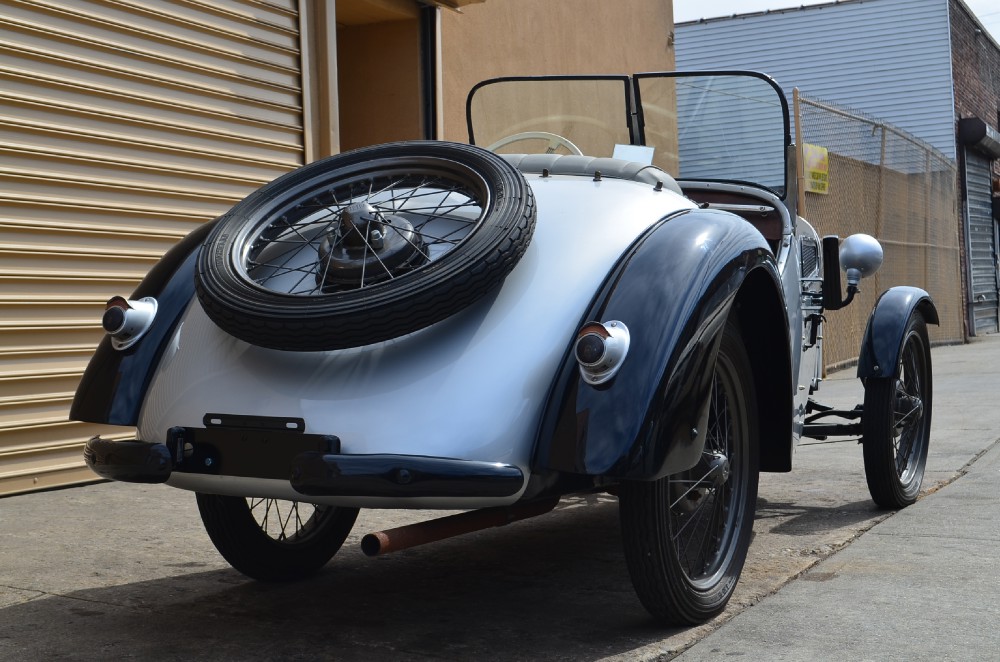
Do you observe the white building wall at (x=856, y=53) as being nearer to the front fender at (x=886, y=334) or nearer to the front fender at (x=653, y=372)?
the front fender at (x=886, y=334)

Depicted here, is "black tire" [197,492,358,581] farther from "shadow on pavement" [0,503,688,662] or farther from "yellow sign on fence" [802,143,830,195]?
"yellow sign on fence" [802,143,830,195]

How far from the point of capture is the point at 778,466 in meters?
3.79

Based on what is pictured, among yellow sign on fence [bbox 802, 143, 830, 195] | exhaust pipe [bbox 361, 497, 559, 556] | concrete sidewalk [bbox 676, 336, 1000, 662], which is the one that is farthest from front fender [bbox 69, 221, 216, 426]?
yellow sign on fence [bbox 802, 143, 830, 195]

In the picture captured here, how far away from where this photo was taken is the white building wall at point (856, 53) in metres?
23.0

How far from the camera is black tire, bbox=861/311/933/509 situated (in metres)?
4.61

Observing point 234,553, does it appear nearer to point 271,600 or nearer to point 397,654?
point 271,600

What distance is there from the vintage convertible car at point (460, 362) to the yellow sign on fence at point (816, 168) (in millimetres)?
8904

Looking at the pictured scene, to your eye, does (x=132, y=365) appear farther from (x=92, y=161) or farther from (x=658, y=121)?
(x=92, y=161)

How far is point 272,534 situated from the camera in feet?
13.0

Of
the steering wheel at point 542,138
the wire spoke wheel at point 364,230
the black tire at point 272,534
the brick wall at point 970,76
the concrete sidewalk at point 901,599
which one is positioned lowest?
the concrete sidewalk at point 901,599

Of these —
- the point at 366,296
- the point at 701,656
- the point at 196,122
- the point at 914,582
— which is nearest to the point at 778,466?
the point at 914,582

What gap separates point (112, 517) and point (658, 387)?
317cm

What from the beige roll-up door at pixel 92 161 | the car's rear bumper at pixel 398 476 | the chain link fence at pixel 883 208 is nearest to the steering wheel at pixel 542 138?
the car's rear bumper at pixel 398 476

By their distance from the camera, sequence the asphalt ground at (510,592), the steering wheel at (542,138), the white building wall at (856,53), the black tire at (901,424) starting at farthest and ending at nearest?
the white building wall at (856,53) < the steering wheel at (542,138) < the black tire at (901,424) < the asphalt ground at (510,592)
